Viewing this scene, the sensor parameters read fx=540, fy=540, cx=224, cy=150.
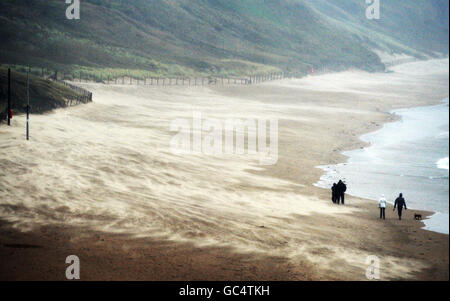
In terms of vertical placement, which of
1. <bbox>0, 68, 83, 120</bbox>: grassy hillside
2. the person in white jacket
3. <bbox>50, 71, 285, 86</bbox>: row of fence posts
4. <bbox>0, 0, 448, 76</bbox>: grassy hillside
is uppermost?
<bbox>0, 0, 448, 76</bbox>: grassy hillside

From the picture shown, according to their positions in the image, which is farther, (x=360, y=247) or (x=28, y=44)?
(x=28, y=44)

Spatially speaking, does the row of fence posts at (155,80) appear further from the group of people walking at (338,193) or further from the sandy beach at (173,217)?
the group of people walking at (338,193)

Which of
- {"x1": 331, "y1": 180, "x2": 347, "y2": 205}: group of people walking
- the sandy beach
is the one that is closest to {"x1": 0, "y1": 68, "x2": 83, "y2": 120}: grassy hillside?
the sandy beach

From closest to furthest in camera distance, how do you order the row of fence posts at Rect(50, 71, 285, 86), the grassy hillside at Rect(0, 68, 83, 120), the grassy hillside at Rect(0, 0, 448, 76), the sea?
1. the sea
2. the grassy hillside at Rect(0, 68, 83, 120)
3. the row of fence posts at Rect(50, 71, 285, 86)
4. the grassy hillside at Rect(0, 0, 448, 76)

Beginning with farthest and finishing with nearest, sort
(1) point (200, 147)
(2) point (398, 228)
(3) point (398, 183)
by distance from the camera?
1. (1) point (200, 147)
2. (3) point (398, 183)
3. (2) point (398, 228)

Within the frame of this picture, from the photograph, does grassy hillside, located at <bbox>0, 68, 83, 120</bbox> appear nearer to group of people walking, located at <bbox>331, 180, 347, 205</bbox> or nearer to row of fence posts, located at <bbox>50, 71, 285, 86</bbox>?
row of fence posts, located at <bbox>50, 71, 285, 86</bbox>

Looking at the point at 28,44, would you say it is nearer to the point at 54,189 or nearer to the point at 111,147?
the point at 111,147

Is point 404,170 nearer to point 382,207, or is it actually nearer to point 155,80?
point 382,207

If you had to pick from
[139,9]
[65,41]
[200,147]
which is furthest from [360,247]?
[139,9]

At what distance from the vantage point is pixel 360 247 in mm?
14469

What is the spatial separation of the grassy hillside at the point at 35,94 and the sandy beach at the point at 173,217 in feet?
4.55

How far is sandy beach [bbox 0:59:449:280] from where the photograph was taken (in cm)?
1177

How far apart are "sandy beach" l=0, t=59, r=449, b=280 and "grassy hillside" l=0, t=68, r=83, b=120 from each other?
139 centimetres
